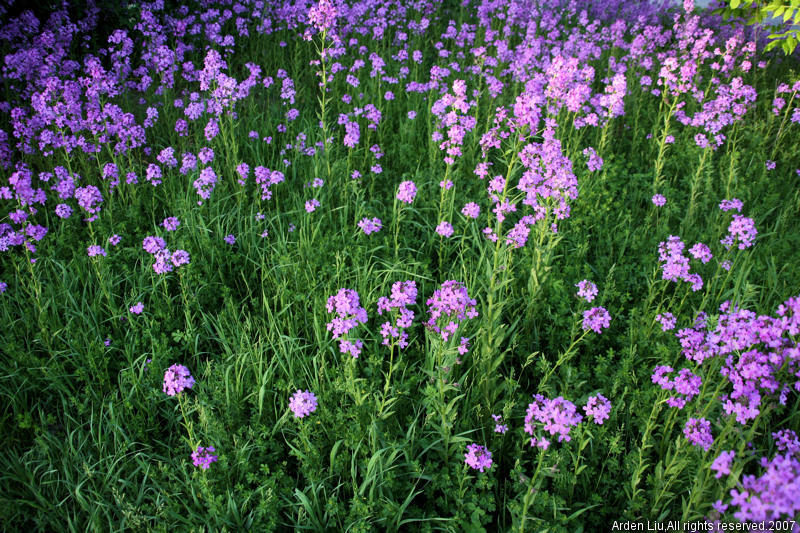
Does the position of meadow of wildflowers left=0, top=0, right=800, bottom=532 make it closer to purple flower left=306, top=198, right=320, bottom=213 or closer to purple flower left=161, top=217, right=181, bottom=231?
purple flower left=306, top=198, right=320, bottom=213

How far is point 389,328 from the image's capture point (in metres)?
2.45

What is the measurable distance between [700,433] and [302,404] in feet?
5.62

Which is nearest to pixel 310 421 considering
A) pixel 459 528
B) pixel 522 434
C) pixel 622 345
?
pixel 459 528

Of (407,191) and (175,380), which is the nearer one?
(175,380)

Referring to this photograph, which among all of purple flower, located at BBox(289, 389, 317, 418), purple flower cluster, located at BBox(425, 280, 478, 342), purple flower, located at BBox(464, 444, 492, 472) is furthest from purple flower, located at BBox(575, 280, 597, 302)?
purple flower, located at BBox(289, 389, 317, 418)

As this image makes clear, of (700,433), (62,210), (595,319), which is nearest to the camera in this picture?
(700,433)

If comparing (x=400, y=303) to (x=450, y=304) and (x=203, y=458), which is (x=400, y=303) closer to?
(x=450, y=304)

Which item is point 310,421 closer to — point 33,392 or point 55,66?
point 33,392

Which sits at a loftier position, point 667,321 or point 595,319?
point 595,319

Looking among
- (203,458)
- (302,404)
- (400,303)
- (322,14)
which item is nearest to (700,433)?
(400,303)

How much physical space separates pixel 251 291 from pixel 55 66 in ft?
11.6

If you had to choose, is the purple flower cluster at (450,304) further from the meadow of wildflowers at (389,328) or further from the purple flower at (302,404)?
the purple flower at (302,404)

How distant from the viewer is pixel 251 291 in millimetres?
3482

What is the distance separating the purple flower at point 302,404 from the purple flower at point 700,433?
163 cm
